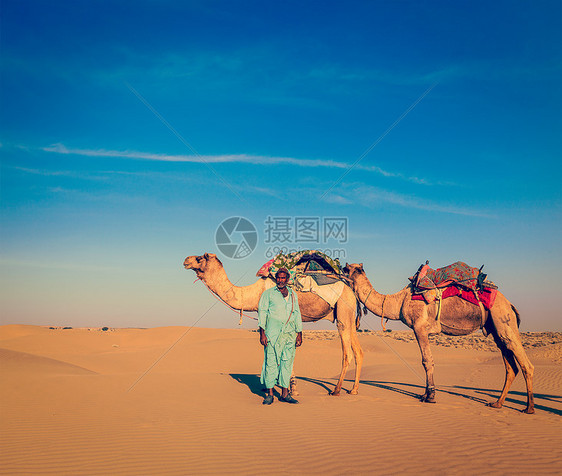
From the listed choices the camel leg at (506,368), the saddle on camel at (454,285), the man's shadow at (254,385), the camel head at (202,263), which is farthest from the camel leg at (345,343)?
the camel head at (202,263)

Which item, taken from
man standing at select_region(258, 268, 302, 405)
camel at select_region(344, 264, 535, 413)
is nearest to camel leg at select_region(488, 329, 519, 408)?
camel at select_region(344, 264, 535, 413)

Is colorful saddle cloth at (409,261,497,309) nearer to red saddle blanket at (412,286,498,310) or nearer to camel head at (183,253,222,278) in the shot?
red saddle blanket at (412,286,498,310)

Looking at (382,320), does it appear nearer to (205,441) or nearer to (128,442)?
(205,441)

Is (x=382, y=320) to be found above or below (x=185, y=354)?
above

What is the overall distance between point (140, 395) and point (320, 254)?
222 inches

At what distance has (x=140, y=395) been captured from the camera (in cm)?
1014

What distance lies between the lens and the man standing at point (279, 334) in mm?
9320

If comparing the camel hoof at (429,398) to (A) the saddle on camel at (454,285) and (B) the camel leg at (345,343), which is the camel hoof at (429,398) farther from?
(A) the saddle on camel at (454,285)

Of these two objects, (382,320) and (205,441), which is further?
(382,320)

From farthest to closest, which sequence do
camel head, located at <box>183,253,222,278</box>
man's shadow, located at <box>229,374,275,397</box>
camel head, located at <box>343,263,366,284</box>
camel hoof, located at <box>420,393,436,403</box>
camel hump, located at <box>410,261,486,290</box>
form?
1. camel head, located at <box>343,263,366,284</box>
2. camel head, located at <box>183,253,222,278</box>
3. man's shadow, located at <box>229,374,275,397</box>
4. camel hump, located at <box>410,261,486,290</box>
5. camel hoof, located at <box>420,393,436,403</box>

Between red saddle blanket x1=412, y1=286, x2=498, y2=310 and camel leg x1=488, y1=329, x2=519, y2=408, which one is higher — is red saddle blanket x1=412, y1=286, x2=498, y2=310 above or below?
above

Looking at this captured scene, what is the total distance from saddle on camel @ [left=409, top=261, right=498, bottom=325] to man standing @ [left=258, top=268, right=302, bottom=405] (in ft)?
10.6

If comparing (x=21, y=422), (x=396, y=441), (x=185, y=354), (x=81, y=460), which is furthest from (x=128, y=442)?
(x=185, y=354)

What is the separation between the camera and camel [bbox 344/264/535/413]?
9.61 meters
